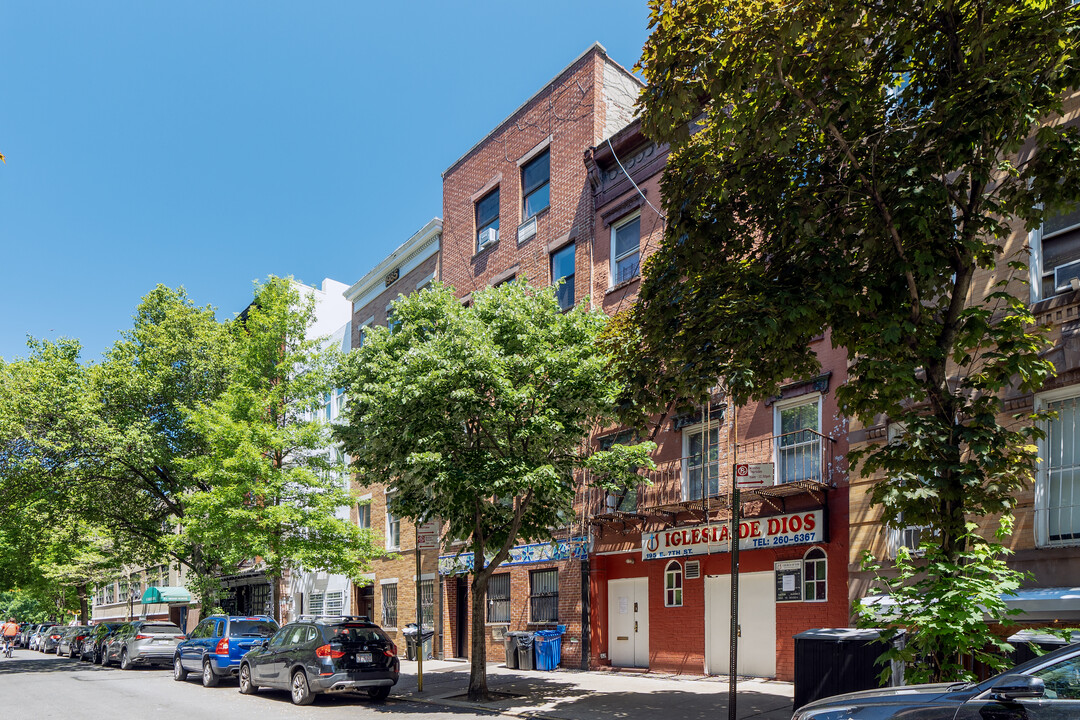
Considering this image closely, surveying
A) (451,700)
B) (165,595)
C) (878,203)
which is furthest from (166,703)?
(165,595)

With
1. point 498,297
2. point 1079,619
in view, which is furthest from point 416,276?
point 1079,619

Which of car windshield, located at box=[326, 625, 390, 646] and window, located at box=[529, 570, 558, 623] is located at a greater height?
car windshield, located at box=[326, 625, 390, 646]

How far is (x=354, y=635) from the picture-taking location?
16000 mm

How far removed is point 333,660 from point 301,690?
40.3 inches

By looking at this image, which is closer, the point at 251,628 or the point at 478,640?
the point at 478,640

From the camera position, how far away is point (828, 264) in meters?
9.48

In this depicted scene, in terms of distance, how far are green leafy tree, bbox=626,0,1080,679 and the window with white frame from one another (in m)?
2.67

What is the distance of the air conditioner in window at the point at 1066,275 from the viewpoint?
12.0m

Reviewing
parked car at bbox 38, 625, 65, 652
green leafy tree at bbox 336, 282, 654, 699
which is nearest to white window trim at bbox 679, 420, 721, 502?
green leafy tree at bbox 336, 282, 654, 699

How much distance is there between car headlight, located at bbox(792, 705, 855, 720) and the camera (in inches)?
213

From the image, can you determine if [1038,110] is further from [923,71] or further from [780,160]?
[780,160]

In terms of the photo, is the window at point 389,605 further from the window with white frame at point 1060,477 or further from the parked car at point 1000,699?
the parked car at point 1000,699

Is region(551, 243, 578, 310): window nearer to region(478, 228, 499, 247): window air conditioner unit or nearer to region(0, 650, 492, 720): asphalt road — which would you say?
region(478, 228, 499, 247): window air conditioner unit

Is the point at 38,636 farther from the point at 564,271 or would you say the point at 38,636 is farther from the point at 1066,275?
Answer: the point at 1066,275
